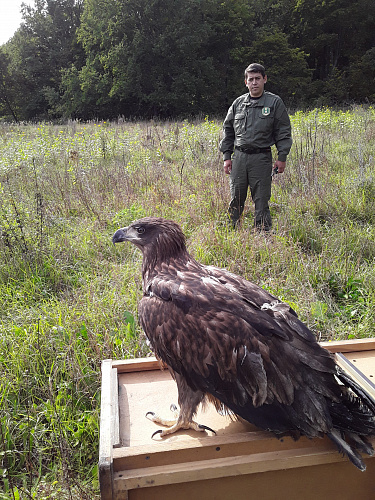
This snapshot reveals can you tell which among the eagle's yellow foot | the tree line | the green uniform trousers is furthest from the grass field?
the tree line

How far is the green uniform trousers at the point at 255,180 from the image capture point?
525 cm

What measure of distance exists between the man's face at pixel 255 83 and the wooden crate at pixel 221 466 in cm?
442

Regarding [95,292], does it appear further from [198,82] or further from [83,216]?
[198,82]

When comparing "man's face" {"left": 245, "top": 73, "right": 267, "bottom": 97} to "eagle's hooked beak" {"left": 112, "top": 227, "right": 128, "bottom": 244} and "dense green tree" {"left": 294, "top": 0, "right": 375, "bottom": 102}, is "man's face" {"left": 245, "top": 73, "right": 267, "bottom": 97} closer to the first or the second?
"eagle's hooked beak" {"left": 112, "top": 227, "right": 128, "bottom": 244}

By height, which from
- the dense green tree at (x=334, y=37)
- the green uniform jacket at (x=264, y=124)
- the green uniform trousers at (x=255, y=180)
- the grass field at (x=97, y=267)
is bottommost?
the grass field at (x=97, y=267)

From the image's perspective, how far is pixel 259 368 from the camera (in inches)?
65.2

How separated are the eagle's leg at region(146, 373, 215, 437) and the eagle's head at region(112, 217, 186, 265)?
2.19 ft

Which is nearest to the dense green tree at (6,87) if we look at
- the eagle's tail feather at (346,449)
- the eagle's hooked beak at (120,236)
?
Result: the eagle's hooked beak at (120,236)

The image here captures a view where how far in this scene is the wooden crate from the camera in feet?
5.09

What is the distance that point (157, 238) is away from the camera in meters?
2.20

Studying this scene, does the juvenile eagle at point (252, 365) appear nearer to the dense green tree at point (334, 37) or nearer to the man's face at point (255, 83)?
the man's face at point (255, 83)

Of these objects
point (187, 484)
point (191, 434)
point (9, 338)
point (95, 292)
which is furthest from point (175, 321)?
point (95, 292)

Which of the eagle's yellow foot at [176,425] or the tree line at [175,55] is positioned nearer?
the eagle's yellow foot at [176,425]

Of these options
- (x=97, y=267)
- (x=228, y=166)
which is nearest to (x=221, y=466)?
(x=97, y=267)
